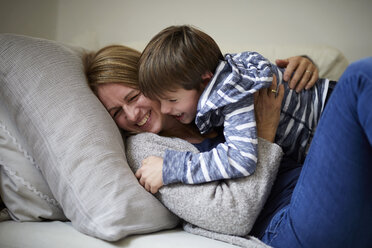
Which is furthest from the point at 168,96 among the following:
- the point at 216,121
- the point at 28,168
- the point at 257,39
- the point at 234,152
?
the point at 257,39

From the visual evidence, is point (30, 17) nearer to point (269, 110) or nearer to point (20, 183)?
point (20, 183)

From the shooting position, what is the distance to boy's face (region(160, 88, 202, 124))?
Result: 98 cm

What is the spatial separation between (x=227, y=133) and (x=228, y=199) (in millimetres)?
172

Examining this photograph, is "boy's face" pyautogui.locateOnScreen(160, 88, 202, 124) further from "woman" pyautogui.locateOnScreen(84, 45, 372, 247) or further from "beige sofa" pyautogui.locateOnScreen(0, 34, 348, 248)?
"woman" pyautogui.locateOnScreen(84, 45, 372, 247)

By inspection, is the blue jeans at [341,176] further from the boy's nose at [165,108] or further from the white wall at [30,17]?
the white wall at [30,17]

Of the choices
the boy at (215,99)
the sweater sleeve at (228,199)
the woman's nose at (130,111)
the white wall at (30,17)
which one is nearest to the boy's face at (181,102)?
the boy at (215,99)

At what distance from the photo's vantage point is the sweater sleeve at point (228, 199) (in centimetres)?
85

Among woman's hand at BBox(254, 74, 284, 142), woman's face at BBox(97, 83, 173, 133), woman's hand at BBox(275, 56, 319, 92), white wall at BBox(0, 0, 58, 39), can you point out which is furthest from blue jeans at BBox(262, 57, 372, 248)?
white wall at BBox(0, 0, 58, 39)

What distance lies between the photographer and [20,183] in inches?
35.8

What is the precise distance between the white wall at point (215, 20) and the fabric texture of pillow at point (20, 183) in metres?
0.80

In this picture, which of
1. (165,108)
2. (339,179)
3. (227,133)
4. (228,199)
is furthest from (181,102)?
(339,179)

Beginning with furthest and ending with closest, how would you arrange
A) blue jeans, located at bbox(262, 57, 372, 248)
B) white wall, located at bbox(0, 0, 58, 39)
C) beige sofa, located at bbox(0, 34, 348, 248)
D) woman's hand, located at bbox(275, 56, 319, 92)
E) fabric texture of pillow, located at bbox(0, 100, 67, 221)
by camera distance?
white wall, located at bbox(0, 0, 58, 39)
woman's hand, located at bbox(275, 56, 319, 92)
fabric texture of pillow, located at bbox(0, 100, 67, 221)
beige sofa, located at bbox(0, 34, 348, 248)
blue jeans, located at bbox(262, 57, 372, 248)

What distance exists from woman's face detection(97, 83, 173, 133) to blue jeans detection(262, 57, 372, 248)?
0.51 m

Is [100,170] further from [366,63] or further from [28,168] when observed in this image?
[366,63]
